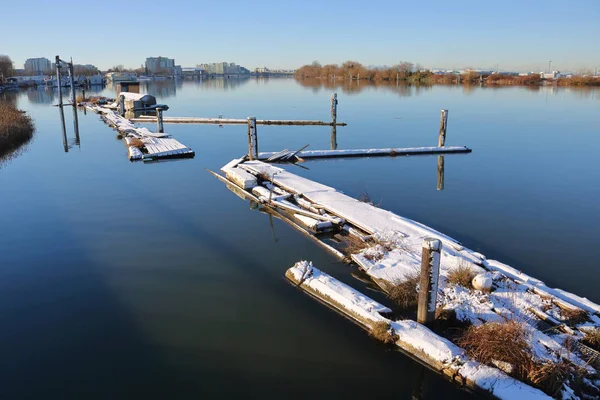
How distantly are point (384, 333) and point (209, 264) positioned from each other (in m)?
4.51

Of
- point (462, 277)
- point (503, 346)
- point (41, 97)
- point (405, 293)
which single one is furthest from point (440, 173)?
point (41, 97)

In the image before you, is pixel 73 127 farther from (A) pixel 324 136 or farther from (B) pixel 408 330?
(B) pixel 408 330

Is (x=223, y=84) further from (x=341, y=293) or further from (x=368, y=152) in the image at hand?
(x=341, y=293)

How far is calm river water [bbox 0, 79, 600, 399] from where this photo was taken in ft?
21.4

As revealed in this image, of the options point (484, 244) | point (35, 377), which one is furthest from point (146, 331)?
point (484, 244)

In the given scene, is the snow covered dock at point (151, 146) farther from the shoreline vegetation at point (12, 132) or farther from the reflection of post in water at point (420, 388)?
the reflection of post in water at point (420, 388)

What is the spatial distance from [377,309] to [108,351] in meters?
4.34

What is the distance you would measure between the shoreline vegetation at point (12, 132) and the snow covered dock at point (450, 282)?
60.5 feet

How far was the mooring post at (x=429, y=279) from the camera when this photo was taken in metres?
6.89

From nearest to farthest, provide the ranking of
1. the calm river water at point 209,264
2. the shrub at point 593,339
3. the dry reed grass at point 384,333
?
1. the calm river water at point 209,264
2. the shrub at point 593,339
3. the dry reed grass at point 384,333

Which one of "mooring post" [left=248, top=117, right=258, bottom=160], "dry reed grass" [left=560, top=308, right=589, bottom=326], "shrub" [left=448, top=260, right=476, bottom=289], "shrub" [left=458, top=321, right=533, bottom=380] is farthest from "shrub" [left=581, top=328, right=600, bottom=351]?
"mooring post" [left=248, top=117, right=258, bottom=160]

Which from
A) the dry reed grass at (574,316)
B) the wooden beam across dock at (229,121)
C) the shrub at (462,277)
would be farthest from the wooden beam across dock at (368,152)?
the dry reed grass at (574,316)

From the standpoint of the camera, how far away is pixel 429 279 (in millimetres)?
6957

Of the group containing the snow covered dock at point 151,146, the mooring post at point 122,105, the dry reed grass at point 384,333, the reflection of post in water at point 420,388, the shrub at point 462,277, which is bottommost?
the reflection of post in water at point 420,388
